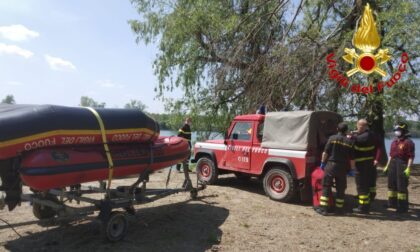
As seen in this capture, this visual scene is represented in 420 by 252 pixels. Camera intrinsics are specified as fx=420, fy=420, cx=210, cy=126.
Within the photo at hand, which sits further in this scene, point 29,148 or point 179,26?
point 179,26

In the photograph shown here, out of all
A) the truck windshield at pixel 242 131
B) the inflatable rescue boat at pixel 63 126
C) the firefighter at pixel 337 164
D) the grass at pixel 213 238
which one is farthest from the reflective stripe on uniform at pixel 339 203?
the inflatable rescue boat at pixel 63 126

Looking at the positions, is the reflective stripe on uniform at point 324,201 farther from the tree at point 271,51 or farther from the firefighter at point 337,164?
the tree at point 271,51

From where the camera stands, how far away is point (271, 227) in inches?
282

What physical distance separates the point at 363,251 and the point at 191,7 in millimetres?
12289

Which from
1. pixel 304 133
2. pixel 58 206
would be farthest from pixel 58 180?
pixel 304 133

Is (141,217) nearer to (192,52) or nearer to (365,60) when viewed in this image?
(365,60)

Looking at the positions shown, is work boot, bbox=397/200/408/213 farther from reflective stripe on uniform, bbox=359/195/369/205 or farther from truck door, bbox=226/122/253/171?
truck door, bbox=226/122/253/171

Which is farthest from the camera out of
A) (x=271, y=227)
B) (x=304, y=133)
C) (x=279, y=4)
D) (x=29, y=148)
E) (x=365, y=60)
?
(x=279, y=4)

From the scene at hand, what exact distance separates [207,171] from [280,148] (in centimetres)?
246

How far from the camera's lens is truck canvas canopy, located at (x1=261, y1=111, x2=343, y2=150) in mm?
9047

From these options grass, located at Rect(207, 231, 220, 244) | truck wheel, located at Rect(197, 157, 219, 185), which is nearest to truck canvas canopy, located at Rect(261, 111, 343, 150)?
truck wheel, located at Rect(197, 157, 219, 185)

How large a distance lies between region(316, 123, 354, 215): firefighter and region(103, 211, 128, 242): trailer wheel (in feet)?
12.9

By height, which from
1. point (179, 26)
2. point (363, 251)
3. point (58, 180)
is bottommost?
point (363, 251)

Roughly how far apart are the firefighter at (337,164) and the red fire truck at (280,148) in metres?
0.58
